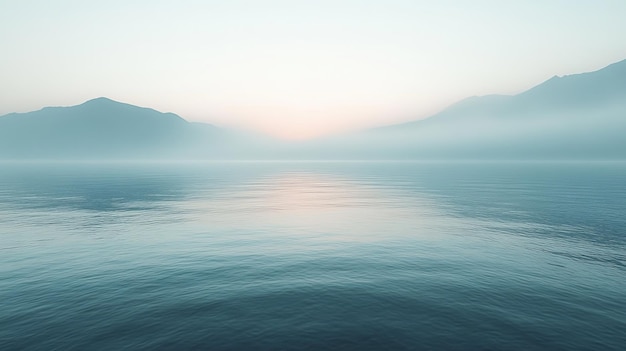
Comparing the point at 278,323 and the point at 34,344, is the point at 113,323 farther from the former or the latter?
the point at 278,323

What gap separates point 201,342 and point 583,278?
38589 mm

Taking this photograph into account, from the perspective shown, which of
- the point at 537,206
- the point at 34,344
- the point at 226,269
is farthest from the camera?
the point at 537,206

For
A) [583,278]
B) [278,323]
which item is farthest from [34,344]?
[583,278]

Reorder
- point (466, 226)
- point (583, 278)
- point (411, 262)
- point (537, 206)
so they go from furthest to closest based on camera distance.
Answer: point (537, 206) < point (466, 226) < point (411, 262) < point (583, 278)

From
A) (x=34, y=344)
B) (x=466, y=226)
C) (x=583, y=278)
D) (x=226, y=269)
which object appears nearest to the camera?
(x=34, y=344)

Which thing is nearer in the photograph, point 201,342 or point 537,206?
point 201,342

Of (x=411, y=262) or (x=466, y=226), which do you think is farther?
(x=466, y=226)

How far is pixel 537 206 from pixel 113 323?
9600cm

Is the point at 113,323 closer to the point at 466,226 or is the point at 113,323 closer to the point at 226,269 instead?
the point at 226,269

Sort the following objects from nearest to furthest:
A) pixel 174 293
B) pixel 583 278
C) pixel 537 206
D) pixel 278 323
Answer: pixel 278 323 < pixel 174 293 < pixel 583 278 < pixel 537 206

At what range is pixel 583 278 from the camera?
35406 mm

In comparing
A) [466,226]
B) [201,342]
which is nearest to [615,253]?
[466,226]

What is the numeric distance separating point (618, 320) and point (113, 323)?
4015 cm

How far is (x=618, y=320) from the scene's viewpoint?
2659 cm
